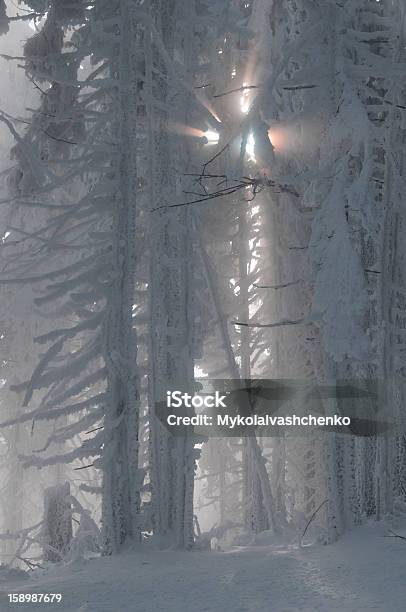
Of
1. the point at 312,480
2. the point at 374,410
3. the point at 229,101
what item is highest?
the point at 229,101

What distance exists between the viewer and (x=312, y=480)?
11.0 m

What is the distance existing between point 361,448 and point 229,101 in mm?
6705

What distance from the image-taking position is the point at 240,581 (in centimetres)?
584

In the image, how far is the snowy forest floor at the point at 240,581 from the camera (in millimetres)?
5047

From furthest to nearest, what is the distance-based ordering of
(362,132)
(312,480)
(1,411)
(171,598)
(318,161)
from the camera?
(1,411) → (312,480) → (318,161) → (362,132) → (171,598)

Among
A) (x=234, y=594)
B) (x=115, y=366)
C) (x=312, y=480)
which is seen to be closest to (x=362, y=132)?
(x=115, y=366)

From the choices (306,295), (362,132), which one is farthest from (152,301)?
(362,132)

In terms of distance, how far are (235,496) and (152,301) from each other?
→ 9.93m

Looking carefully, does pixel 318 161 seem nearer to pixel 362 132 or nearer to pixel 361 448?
pixel 362 132

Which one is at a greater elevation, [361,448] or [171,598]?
[361,448]

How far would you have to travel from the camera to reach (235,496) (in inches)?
671

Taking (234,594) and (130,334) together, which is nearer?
(234,594)

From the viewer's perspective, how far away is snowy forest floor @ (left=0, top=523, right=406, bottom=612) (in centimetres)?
505

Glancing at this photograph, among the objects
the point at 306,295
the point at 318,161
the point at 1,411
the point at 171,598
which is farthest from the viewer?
the point at 1,411
